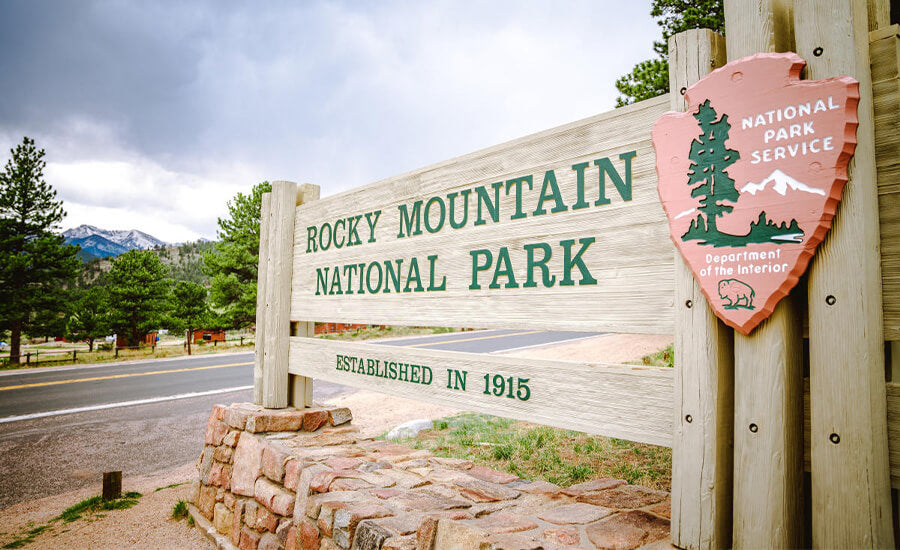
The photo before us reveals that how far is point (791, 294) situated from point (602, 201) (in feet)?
2.50

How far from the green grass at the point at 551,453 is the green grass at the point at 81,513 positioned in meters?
2.98

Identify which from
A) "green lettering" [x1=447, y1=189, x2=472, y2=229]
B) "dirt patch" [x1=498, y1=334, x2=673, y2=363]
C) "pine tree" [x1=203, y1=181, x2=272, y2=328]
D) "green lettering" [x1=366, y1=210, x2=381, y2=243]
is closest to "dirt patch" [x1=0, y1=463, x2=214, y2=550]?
"green lettering" [x1=366, y1=210, x2=381, y2=243]

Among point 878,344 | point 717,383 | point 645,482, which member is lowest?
point 645,482

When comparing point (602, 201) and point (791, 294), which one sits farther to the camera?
point (602, 201)

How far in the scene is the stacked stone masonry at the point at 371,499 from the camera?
2.05 metres

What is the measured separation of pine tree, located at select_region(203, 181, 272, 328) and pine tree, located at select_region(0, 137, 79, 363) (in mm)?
6536

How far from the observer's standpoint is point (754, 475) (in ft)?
4.87

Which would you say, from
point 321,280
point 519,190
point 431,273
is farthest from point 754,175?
point 321,280

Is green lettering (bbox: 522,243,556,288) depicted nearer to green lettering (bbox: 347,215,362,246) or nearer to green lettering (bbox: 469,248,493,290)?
green lettering (bbox: 469,248,493,290)

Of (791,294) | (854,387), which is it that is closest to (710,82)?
(791,294)

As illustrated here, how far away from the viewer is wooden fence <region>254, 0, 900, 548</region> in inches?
52.5

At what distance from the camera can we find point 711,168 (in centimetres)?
159

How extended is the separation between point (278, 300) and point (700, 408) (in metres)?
3.26

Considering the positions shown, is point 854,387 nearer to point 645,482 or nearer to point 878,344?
point 878,344
